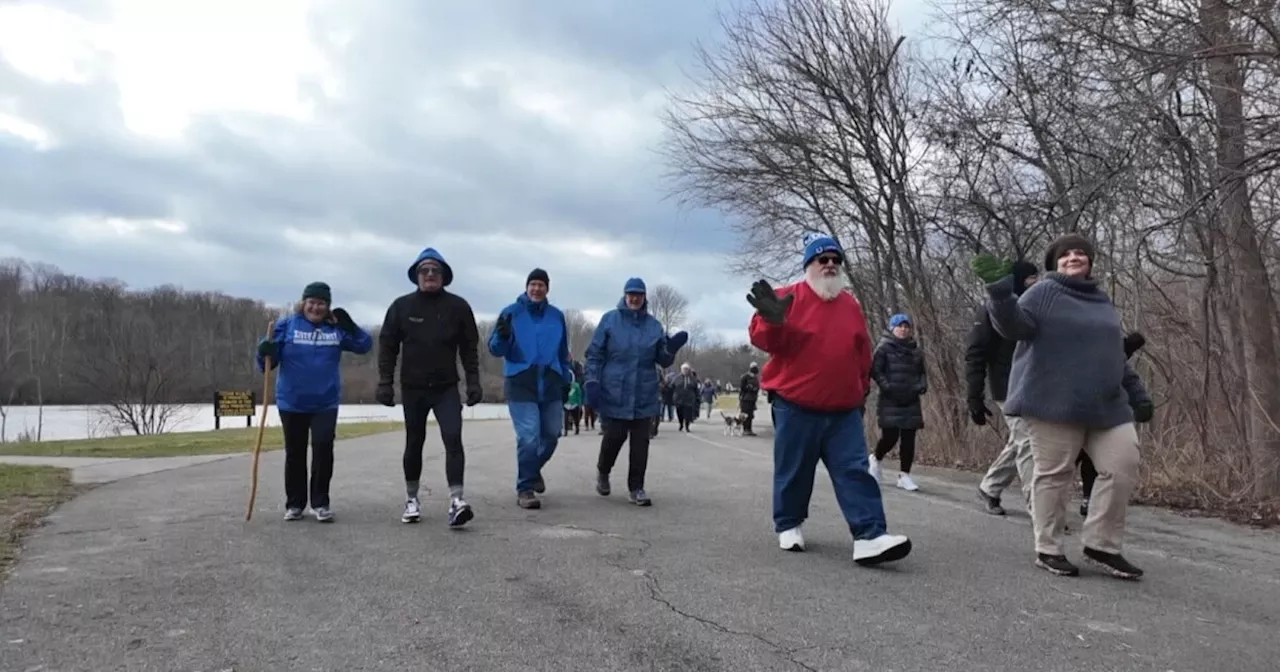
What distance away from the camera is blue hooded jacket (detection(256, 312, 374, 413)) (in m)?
6.97

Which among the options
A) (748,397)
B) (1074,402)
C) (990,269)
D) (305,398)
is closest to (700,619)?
(990,269)

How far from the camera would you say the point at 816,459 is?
5.70 m

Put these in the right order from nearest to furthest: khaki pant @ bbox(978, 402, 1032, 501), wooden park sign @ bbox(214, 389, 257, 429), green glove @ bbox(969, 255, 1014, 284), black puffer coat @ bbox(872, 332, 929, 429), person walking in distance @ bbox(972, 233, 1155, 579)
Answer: green glove @ bbox(969, 255, 1014, 284) < person walking in distance @ bbox(972, 233, 1155, 579) < khaki pant @ bbox(978, 402, 1032, 501) < black puffer coat @ bbox(872, 332, 929, 429) < wooden park sign @ bbox(214, 389, 257, 429)

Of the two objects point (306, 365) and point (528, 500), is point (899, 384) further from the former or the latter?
point (306, 365)

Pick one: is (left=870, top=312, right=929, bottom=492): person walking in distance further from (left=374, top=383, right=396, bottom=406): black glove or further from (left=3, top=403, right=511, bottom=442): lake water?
(left=3, top=403, right=511, bottom=442): lake water

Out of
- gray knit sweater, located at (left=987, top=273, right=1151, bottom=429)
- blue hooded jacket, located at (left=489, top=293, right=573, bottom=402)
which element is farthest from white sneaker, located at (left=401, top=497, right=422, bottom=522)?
gray knit sweater, located at (left=987, top=273, right=1151, bottom=429)

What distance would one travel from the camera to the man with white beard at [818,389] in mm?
5340

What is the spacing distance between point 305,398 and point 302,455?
1.52ft

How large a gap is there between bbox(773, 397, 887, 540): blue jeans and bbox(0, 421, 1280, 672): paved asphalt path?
0.30m

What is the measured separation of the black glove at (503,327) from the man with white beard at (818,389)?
8.78 feet

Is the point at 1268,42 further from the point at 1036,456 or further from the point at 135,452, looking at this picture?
the point at 135,452

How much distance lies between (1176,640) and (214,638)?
13.2ft

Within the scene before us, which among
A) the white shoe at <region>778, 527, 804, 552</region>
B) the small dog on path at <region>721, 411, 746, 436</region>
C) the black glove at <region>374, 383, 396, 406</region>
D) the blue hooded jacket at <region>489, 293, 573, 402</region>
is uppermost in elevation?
the blue hooded jacket at <region>489, 293, 573, 402</region>

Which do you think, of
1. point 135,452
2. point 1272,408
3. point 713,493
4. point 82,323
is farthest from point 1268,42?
point 82,323
